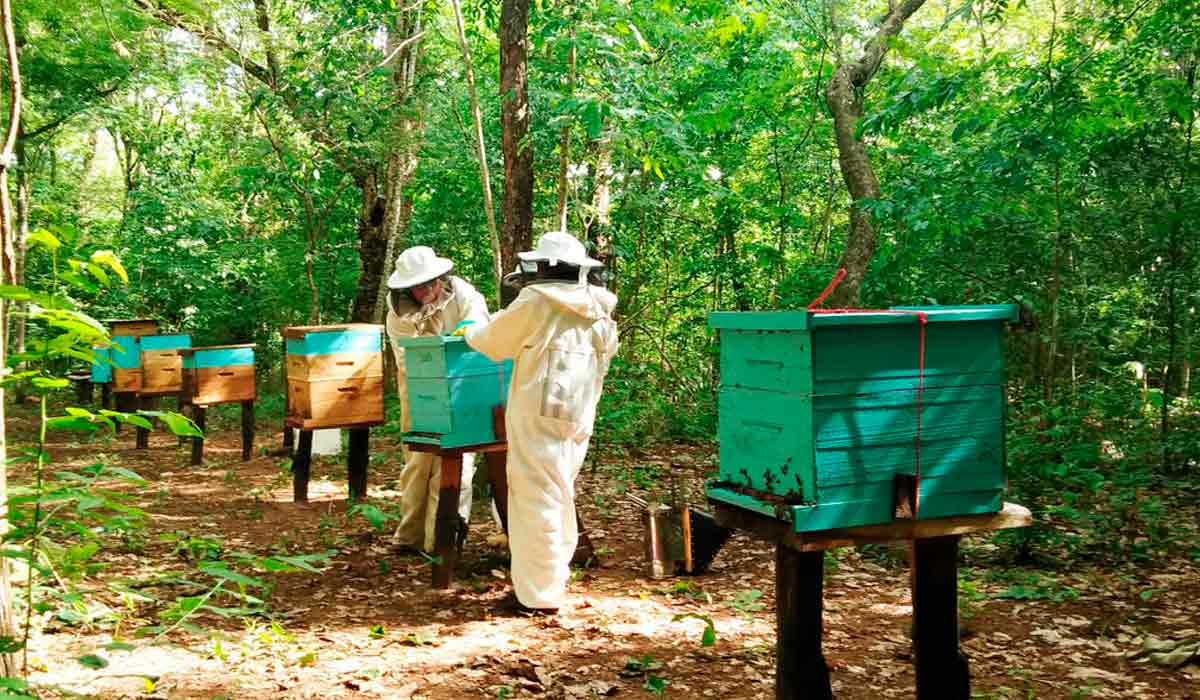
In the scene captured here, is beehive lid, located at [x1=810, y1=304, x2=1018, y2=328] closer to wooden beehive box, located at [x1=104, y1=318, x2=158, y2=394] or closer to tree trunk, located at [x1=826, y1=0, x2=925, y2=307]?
tree trunk, located at [x1=826, y1=0, x2=925, y2=307]

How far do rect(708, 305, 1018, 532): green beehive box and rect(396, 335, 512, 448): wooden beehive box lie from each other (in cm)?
241

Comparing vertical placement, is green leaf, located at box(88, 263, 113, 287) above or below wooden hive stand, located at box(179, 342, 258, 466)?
above

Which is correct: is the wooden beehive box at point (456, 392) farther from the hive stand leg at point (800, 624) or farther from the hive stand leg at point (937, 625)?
the hive stand leg at point (937, 625)

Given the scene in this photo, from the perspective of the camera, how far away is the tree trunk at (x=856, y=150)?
10.3m

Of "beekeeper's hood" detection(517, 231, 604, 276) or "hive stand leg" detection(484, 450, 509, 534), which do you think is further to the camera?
"hive stand leg" detection(484, 450, 509, 534)

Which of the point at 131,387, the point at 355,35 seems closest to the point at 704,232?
the point at 355,35

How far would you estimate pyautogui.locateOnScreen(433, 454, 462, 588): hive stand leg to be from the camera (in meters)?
5.64

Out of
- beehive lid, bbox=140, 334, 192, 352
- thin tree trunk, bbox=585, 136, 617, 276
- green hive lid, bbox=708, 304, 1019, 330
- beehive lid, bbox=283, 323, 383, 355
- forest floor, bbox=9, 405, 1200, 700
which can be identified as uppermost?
thin tree trunk, bbox=585, 136, 617, 276

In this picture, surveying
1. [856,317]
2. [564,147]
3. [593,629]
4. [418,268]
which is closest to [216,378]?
[564,147]

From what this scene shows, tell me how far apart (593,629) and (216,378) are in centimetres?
692

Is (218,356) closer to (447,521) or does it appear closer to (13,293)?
(447,521)

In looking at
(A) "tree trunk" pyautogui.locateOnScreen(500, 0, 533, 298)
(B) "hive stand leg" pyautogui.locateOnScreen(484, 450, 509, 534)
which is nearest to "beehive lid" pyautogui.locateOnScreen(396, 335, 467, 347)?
(B) "hive stand leg" pyautogui.locateOnScreen(484, 450, 509, 534)

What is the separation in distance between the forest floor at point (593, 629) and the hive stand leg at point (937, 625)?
0.59 meters

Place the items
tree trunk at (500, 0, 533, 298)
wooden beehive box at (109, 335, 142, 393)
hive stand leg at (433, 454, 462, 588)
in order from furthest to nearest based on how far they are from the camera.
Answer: wooden beehive box at (109, 335, 142, 393), tree trunk at (500, 0, 533, 298), hive stand leg at (433, 454, 462, 588)
